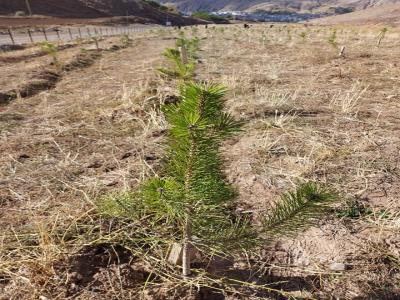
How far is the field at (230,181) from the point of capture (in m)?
2.14

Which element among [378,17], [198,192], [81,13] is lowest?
[378,17]

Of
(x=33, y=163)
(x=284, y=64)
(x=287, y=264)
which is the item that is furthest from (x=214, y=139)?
(x=284, y=64)

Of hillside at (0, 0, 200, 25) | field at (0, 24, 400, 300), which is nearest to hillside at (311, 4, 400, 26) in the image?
hillside at (0, 0, 200, 25)

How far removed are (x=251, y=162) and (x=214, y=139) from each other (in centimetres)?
227

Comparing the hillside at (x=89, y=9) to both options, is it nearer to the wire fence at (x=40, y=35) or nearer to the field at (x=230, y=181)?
the wire fence at (x=40, y=35)

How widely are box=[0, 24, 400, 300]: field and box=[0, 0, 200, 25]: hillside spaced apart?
58814 mm

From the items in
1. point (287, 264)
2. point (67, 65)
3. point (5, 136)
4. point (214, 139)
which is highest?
point (214, 139)

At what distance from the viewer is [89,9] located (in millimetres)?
67125

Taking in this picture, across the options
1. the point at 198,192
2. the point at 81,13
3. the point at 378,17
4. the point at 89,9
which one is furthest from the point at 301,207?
the point at 378,17

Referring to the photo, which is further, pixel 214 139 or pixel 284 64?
pixel 284 64

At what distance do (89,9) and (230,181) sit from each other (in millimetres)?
73028

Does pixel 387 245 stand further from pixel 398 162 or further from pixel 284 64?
pixel 284 64

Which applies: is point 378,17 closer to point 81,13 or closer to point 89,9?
point 89,9

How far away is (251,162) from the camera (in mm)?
3697
